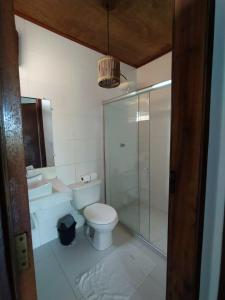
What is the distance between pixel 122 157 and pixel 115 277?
157cm

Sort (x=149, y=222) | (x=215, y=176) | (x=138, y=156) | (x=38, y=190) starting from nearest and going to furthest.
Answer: (x=215, y=176)
(x=38, y=190)
(x=149, y=222)
(x=138, y=156)

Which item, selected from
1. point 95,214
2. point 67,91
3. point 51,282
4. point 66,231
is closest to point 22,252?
point 51,282

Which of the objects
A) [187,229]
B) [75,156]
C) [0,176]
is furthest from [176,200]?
[75,156]

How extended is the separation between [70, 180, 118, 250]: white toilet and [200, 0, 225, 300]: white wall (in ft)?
3.68

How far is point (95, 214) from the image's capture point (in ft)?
6.14

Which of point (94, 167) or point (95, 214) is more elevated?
point (94, 167)

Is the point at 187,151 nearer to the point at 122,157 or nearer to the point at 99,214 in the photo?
the point at 99,214

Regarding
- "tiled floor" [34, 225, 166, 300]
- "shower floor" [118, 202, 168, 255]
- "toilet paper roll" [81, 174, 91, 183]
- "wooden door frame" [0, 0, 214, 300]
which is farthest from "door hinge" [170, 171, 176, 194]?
"toilet paper roll" [81, 174, 91, 183]

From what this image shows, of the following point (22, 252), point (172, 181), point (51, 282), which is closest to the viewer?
point (22, 252)

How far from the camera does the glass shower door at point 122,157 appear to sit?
2535 mm

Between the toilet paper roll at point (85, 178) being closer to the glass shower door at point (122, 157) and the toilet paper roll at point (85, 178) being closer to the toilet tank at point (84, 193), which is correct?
the toilet tank at point (84, 193)

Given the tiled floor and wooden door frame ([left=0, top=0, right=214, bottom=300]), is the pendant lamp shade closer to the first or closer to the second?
wooden door frame ([left=0, top=0, right=214, bottom=300])

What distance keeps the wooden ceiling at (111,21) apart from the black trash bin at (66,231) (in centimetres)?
222

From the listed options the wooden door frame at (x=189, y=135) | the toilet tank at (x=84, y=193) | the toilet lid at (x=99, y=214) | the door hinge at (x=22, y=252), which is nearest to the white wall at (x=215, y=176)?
the wooden door frame at (x=189, y=135)
